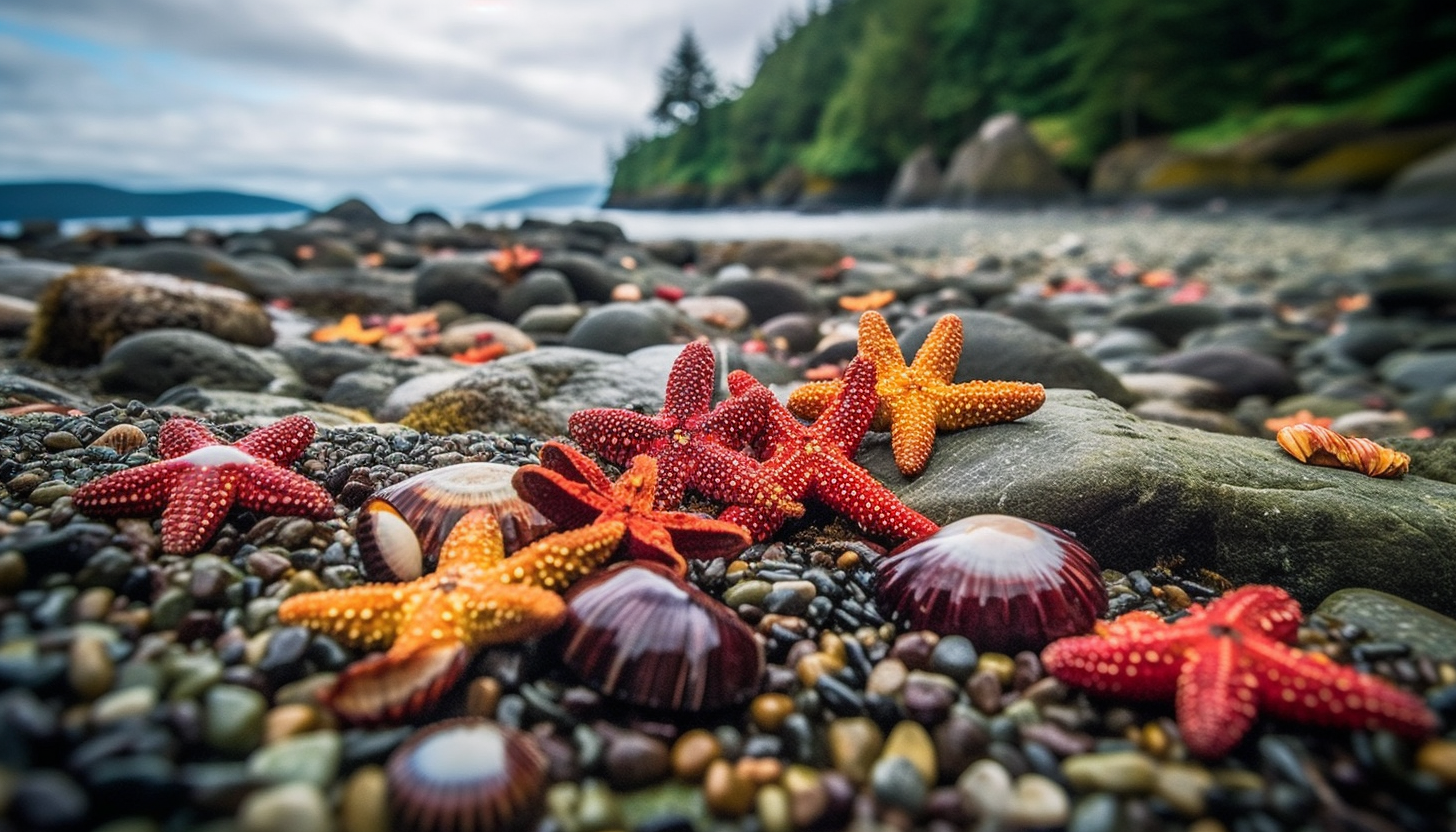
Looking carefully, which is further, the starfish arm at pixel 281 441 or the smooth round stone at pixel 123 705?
the starfish arm at pixel 281 441

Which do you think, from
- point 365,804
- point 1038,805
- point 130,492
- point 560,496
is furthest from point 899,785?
point 130,492

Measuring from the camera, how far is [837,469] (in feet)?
8.84

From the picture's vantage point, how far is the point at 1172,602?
98.1 inches

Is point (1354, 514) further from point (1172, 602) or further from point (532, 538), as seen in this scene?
point (532, 538)

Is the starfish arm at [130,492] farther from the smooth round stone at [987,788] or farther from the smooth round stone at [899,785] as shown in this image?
the smooth round stone at [987,788]

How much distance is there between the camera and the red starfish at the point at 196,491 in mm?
2188

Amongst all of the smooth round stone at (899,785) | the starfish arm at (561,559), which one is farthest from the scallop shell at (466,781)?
the smooth round stone at (899,785)

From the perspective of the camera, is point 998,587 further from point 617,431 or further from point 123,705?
point 123,705

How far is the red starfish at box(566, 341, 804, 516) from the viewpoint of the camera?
2.65 metres

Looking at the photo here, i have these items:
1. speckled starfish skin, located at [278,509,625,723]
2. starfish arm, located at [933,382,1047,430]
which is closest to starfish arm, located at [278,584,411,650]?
speckled starfish skin, located at [278,509,625,723]

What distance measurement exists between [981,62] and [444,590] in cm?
5597

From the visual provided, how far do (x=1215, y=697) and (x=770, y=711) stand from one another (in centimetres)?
106

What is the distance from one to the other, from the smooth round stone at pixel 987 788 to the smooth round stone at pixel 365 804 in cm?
124

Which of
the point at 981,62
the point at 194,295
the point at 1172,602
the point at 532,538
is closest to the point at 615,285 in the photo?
the point at 194,295
